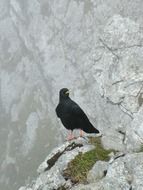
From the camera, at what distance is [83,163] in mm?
18234

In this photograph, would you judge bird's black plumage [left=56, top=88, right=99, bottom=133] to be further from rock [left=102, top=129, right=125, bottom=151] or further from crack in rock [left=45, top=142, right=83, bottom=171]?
crack in rock [left=45, top=142, right=83, bottom=171]

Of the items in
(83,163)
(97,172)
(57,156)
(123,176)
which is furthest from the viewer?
(57,156)

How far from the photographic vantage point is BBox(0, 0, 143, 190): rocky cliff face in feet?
378

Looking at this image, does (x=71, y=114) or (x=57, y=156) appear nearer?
(x=57, y=156)

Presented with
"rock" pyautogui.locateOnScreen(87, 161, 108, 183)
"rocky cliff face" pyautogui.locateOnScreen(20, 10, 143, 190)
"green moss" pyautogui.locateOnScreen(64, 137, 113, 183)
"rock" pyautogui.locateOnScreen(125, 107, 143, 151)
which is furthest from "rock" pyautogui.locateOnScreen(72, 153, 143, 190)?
"rock" pyautogui.locateOnScreen(125, 107, 143, 151)

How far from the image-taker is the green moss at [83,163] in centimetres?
1747

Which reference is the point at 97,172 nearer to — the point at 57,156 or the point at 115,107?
the point at 57,156

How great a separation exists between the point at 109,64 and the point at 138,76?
41.4 feet

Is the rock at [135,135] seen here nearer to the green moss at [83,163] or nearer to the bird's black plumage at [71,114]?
the green moss at [83,163]

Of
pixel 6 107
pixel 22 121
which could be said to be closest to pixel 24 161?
pixel 22 121

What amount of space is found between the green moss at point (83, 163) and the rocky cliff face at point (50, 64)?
88784 mm

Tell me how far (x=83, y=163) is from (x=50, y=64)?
15459cm

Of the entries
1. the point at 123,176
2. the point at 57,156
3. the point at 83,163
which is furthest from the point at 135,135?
the point at 123,176

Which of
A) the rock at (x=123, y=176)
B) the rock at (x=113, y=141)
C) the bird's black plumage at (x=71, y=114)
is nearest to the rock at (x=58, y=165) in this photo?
the rock at (x=113, y=141)
